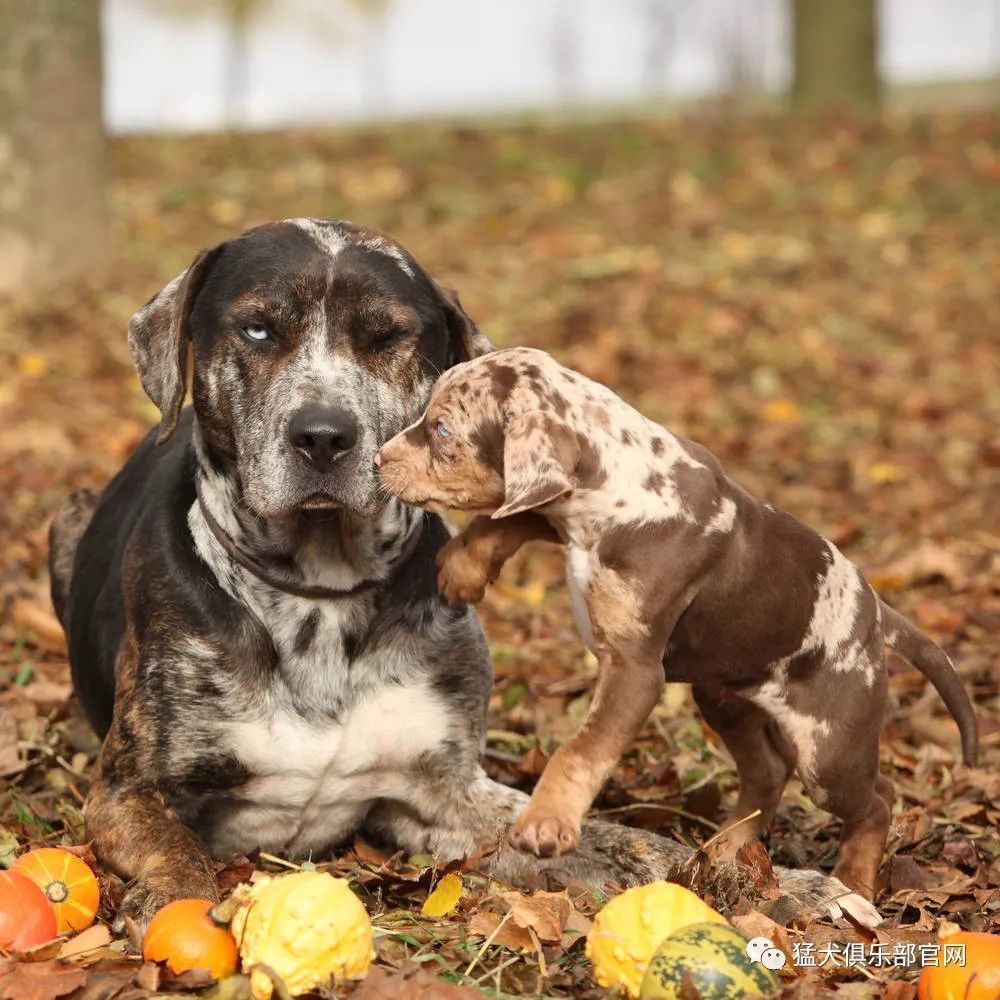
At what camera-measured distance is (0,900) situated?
3854mm

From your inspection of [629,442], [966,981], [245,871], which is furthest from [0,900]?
[966,981]

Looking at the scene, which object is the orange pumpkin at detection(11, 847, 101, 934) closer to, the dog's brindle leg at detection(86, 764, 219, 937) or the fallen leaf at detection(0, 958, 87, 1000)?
the dog's brindle leg at detection(86, 764, 219, 937)

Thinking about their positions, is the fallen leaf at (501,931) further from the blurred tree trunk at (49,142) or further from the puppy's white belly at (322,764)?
the blurred tree trunk at (49,142)

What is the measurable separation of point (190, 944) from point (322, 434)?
1.44 m

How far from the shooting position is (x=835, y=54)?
63.8 feet

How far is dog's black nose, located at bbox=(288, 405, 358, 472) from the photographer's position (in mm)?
4367

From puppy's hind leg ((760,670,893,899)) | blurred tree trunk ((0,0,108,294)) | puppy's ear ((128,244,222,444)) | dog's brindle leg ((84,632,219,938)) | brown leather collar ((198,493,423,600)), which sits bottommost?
dog's brindle leg ((84,632,219,938))

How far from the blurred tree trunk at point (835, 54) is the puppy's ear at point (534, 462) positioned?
16.6 m

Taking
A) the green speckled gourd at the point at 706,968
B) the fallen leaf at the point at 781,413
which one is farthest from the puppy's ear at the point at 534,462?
the fallen leaf at the point at 781,413

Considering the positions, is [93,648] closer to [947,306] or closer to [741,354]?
[741,354]

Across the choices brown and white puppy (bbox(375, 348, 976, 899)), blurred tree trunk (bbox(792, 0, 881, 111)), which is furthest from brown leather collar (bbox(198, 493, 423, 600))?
blurred tree trunk (bbox(792, 0, 881, 111))

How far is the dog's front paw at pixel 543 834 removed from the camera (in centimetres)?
362

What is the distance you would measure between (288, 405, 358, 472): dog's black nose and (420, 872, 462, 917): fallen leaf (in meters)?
1.22

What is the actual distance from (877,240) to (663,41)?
953cm
